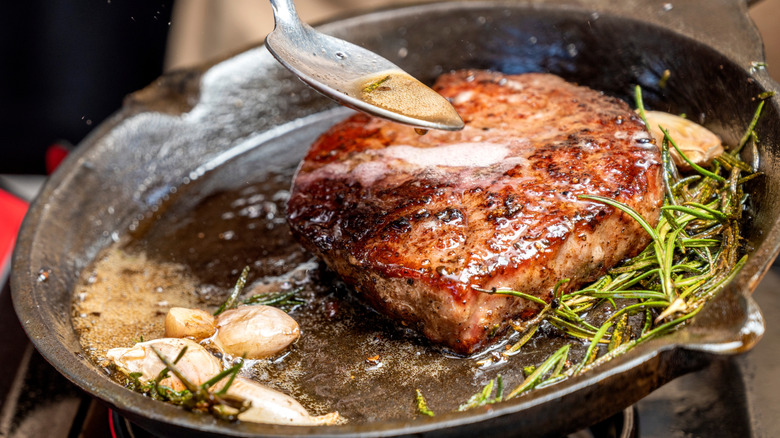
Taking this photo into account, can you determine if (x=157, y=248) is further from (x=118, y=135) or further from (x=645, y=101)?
(x=645, y=101)

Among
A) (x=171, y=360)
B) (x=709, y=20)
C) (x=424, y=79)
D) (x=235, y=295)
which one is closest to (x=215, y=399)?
(x=171, y=360)

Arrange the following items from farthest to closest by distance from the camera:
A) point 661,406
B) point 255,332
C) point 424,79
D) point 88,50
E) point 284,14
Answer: point 88,50 < point 424,79 < point 284,14 < point 661,406 < point 255,332

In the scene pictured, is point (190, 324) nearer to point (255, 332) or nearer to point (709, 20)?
point (255, 332)

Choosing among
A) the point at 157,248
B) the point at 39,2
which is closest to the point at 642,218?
the point at 157,248

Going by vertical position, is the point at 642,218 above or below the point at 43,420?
above

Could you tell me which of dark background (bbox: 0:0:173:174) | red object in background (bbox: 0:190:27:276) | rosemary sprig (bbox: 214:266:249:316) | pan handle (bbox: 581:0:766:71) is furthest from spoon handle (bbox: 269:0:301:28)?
dark background (bbox: 0:0:173:174)

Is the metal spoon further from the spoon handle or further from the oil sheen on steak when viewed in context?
the oil sheen on steak

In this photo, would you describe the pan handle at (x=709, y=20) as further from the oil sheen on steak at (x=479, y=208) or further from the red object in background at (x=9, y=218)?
the red object in background at (x=9, y=218)
